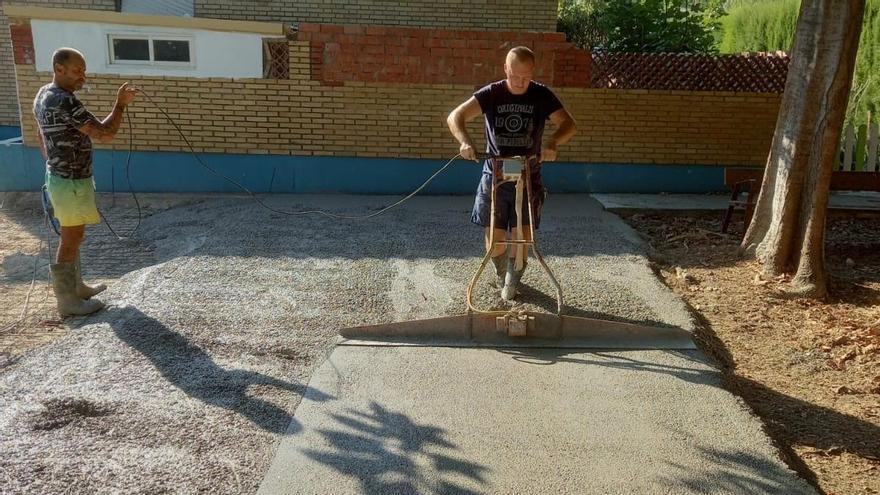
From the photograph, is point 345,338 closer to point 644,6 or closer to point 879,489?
point 879,489

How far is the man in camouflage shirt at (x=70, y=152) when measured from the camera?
17.4ft

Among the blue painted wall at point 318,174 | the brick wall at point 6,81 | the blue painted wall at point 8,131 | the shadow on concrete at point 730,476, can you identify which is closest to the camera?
the shadow on concrete at point 730,476

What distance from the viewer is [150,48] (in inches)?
405

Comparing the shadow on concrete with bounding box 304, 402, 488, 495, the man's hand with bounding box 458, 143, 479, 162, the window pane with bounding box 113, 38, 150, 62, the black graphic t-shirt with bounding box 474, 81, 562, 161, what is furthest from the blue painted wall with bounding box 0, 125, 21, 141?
the shadow on concrete with bounding box 304, 402, 488, 495

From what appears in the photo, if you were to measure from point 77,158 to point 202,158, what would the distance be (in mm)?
5016

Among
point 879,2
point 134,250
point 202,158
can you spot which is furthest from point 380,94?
point 879,2

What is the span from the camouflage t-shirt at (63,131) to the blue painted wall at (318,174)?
4.92m

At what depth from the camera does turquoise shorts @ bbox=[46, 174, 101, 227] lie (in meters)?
5.44

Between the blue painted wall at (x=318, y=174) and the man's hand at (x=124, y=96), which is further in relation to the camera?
the blue painted wall at (x=318, y=174)

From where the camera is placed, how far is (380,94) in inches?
408

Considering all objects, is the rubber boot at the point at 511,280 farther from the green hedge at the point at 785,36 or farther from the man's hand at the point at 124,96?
the green hedge at the point at 785,36

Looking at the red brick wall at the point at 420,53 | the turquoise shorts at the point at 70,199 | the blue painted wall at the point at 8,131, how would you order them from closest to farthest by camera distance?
1. the turquoise shorts at the point at 70,199
2. the red brick wall at the point at 420,53
3. the blue painted wall at the point at 8,131

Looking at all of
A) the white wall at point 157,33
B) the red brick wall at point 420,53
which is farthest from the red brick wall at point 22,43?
the red brick wall at point 420,53

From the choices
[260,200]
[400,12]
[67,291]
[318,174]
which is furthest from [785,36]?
[67,291]
